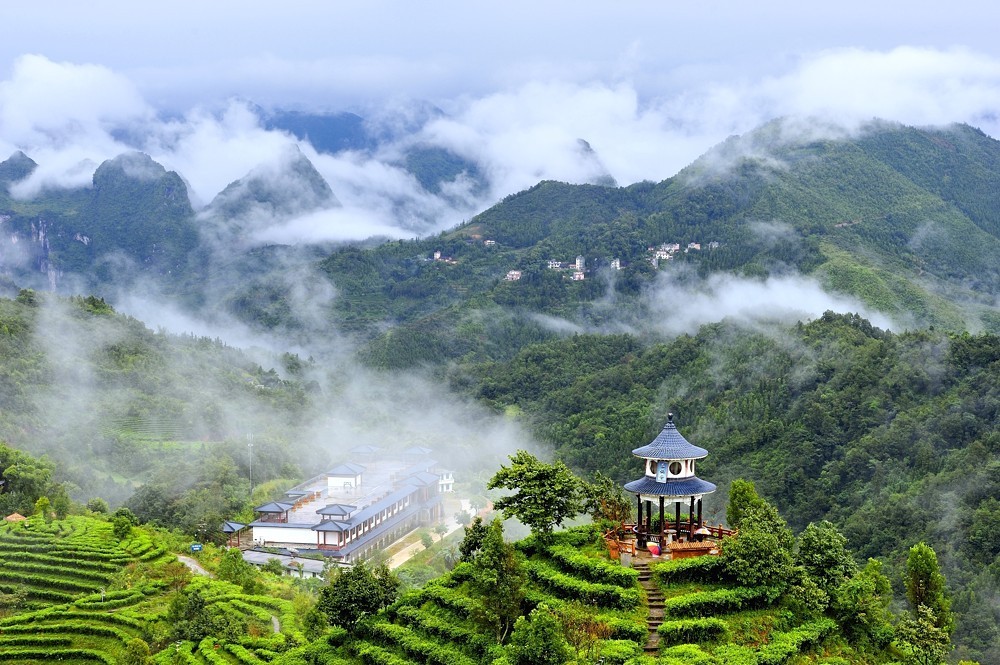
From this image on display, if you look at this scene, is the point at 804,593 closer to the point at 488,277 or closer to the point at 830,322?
the point at 830,322

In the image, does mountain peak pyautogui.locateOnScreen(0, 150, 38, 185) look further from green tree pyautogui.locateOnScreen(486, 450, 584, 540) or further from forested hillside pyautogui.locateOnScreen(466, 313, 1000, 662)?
green tree pyautogui.locateOnScreen(486, 450, 584, 540)

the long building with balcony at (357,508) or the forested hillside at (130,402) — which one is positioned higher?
the forested hillside at (130,402)

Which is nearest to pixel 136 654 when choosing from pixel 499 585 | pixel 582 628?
pixel 499 585

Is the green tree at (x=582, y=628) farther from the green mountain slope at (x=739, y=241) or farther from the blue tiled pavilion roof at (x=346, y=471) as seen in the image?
the green mountain slope at (x=739, y=241)

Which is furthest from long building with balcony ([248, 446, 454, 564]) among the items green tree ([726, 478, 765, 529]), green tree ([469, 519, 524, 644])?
green tree ([469, 519, 524, 644])

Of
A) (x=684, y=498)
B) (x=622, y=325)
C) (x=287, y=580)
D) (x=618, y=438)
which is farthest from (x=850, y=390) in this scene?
(x=622, y=325)

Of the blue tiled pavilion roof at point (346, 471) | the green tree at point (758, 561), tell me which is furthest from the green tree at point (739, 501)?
the blue tiled pavilion roof at point (346, 471)

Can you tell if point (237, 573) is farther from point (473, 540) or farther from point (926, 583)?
point (926, 583)
